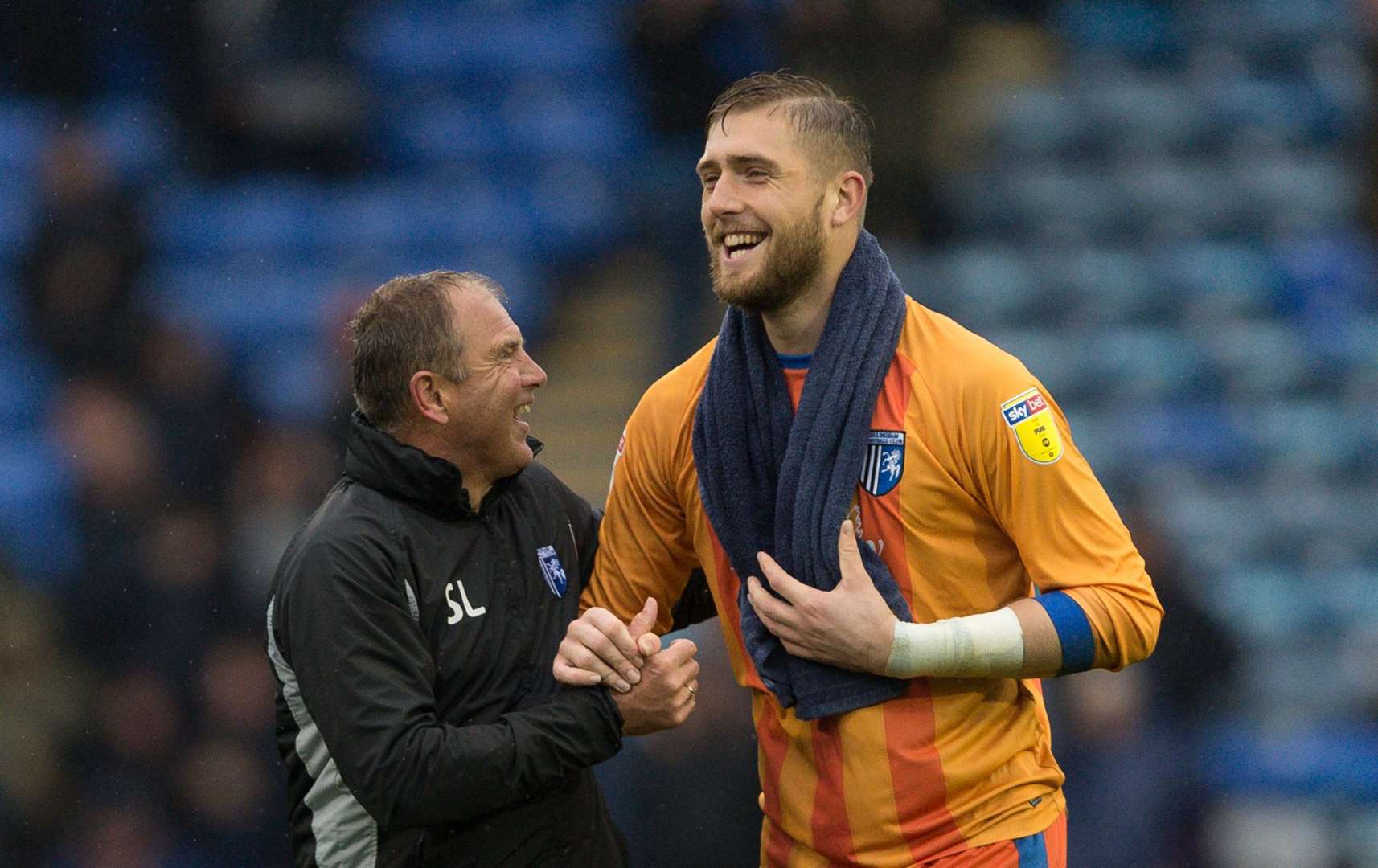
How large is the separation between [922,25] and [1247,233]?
1.42 m

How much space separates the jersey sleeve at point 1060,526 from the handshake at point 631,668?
0.54 metres

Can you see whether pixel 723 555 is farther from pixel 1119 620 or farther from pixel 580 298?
pixel 580 298

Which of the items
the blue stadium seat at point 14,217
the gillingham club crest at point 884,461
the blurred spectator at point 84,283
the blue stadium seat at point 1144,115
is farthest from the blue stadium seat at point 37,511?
the blue stadium seat at point 1144,115

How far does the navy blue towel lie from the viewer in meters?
2.62

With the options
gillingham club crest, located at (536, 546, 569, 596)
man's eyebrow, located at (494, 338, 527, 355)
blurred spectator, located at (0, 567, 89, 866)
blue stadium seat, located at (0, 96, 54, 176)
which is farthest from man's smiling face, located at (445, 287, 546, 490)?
blue stadium seat, located at (0, 96, 54, 176)

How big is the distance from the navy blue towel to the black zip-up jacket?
31 centimetres

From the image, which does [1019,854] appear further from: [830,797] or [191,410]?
[191,410]

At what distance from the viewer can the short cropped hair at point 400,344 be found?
8.92ft

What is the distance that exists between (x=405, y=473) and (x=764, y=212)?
67 cm

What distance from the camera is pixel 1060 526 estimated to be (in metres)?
2.56

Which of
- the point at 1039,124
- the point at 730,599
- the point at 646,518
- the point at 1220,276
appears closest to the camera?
the point at 730,599

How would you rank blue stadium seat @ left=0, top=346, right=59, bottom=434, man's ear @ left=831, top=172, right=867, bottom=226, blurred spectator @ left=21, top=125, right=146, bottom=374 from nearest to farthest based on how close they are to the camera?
man's ear @ left=831, top=172, right=867, bottom=226 < blurred spectator @ left=21, top=125, right=146, bottom=374 < blue stadium seat @ left=0, top=346, right=59, bottom=434

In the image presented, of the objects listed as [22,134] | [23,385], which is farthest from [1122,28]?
[23,385]

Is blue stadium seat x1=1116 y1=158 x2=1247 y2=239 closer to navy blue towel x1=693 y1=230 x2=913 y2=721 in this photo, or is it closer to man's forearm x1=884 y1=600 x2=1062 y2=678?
navy blue towel x1=693 y1=230 x2=913 y2=721
